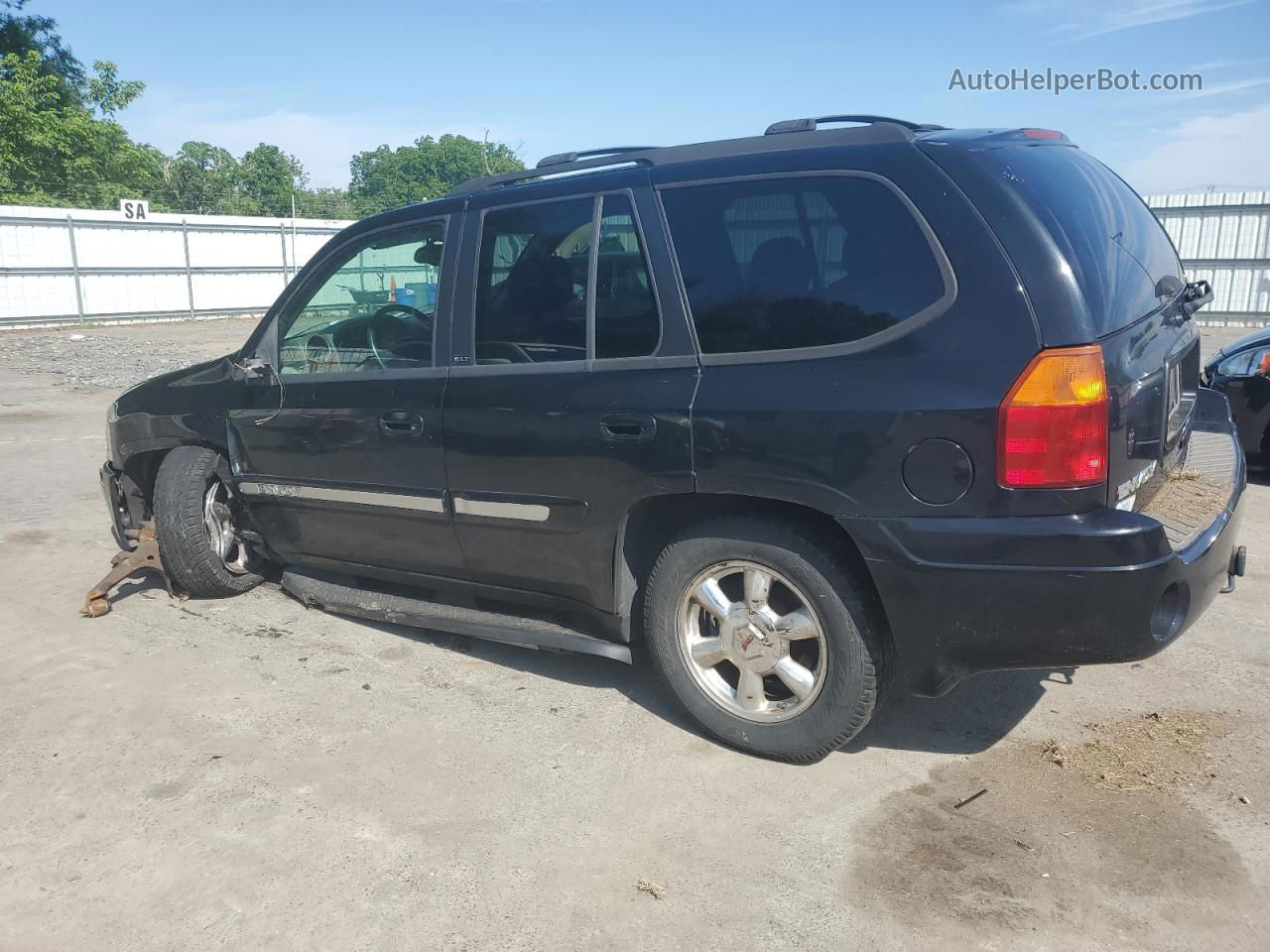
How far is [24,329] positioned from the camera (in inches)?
961

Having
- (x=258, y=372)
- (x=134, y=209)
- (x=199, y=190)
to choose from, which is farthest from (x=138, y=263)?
(x=199, y=190)

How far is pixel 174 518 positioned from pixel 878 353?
11.9 feet

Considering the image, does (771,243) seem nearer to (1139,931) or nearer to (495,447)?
(495,447)

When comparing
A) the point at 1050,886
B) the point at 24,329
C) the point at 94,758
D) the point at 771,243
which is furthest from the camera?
the point at 24,329

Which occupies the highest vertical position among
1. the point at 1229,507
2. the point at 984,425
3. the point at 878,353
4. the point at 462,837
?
the point at 878,353

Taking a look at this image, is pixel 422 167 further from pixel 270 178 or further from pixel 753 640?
pixel 753 640

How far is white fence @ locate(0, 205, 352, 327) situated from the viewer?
24.5 metres

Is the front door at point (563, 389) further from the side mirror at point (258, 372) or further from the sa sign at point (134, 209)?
the sa sign at point (134, 209)

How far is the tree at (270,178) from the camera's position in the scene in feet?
197

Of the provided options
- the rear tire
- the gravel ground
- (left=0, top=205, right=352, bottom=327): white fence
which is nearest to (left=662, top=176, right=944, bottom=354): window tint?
the rear tire

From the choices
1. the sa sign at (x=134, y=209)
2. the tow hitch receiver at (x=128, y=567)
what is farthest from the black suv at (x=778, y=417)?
the sa sign at (x=134, y=209)

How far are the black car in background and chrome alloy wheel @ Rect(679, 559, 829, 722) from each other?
5255 mm

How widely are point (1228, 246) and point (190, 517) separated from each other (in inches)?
913

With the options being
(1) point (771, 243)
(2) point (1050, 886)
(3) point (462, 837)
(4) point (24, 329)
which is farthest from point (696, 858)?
(4) point (24, 329)
